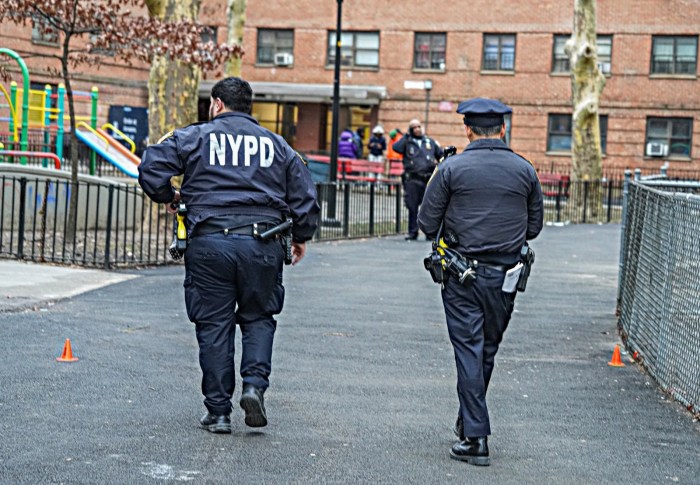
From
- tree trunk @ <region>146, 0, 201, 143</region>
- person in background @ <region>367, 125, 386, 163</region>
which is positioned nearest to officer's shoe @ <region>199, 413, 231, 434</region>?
tree trunk @ <region>146, 0, 201, 143</region>

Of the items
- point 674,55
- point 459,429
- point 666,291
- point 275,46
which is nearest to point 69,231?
point 666,291

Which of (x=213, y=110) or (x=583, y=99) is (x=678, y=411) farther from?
(x=583, y=99)

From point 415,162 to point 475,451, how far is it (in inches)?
572

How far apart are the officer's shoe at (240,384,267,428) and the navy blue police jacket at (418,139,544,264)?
4.14ft

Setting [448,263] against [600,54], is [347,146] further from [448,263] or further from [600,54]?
[448,263]

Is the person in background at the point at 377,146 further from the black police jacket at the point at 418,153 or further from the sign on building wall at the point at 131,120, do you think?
the black police jacket at the point at 418,153

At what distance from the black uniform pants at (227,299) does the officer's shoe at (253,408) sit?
6cm

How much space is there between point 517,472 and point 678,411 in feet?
7.14

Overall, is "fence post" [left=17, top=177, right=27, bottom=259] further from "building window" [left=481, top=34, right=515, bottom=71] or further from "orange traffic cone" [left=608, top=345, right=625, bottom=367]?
"building window" [left=481, top=34, right=515, bottom=71]

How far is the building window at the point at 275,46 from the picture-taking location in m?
48.9

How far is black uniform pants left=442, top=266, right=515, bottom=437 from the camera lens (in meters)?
6.55

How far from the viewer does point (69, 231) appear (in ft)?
57.9

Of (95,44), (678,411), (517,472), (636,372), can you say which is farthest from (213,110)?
(95,44)

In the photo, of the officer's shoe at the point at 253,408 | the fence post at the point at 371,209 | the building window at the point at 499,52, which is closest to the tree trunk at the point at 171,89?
the fence post at the point at 371,209
